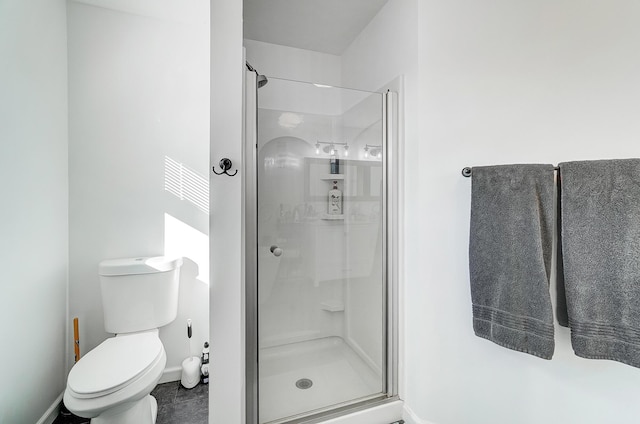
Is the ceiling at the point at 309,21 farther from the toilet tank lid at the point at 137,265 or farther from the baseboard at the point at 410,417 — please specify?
the baseboard at the point at 410,417

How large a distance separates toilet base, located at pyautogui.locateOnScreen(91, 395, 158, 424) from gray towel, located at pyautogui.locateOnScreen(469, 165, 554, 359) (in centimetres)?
170

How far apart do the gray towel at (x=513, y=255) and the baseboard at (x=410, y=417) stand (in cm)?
65

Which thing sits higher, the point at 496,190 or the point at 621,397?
the point at 496,190

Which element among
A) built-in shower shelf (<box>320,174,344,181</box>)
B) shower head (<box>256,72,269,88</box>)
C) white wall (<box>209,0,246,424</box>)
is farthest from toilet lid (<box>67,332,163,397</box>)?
shower head (<box>256,72,269,88</box>)

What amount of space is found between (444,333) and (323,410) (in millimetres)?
822

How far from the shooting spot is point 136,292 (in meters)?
1.60

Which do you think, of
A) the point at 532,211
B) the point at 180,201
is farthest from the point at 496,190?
the point at 180,201

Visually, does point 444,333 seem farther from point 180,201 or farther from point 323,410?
point 180,201

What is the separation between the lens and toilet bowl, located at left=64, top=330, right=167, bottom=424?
1106 millimetres

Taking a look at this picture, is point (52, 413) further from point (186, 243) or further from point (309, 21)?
point (309, 21)

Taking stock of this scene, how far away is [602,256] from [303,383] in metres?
1.60

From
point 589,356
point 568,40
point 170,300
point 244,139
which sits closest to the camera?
point 589,356

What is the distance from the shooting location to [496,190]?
114cm

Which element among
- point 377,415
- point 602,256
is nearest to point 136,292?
point 377,415
